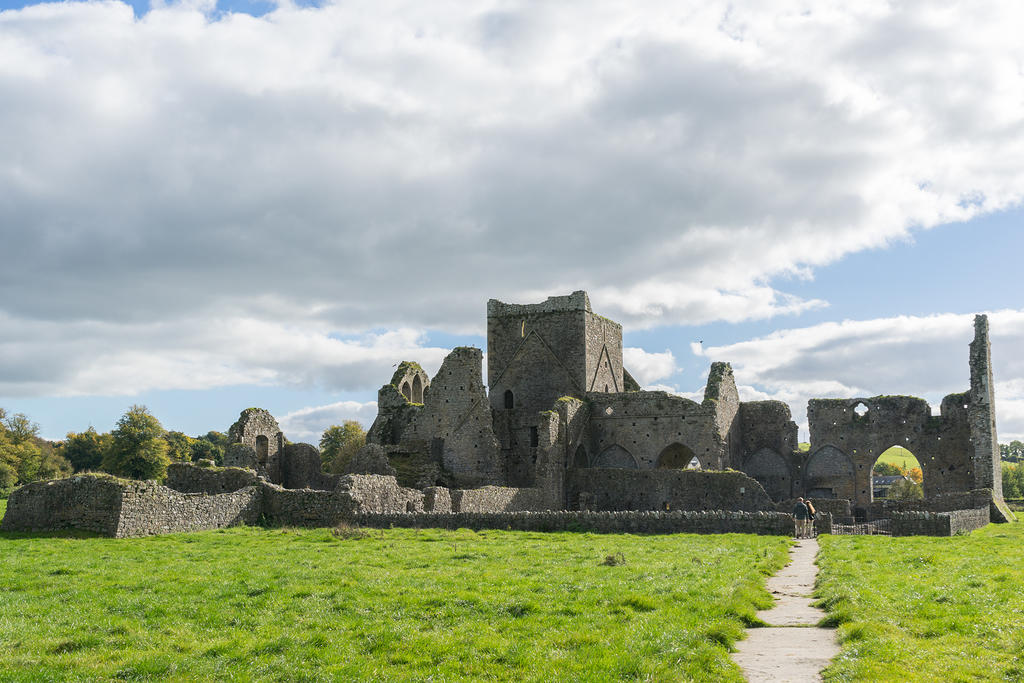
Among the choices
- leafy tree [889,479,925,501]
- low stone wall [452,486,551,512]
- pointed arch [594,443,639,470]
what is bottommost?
leafy tree [889,479,925,501]

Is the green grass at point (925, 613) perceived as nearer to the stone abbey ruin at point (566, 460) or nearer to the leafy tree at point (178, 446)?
the stone abbey ruin at point (566, 460)

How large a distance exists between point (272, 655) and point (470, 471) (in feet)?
104

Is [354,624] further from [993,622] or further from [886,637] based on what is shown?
[993,622]

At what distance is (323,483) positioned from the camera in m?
36.1

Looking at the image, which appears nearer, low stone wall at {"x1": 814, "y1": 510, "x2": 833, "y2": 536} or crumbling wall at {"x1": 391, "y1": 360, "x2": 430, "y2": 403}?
low stone wall at {"x1": 814, "y1": 510, "x2": 833, "y2": 536}

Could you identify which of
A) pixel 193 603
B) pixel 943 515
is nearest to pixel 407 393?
pixel 943 515

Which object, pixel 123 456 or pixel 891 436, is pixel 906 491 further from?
pixel 123 456

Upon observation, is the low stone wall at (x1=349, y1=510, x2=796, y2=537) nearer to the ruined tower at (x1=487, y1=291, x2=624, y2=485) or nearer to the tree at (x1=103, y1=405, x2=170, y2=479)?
the ruined tower at (x1=487, y1=291, x2=624, y2=485)

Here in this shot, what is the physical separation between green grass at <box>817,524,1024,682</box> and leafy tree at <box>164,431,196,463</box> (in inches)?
2035

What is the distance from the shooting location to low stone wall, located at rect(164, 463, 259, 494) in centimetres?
3096

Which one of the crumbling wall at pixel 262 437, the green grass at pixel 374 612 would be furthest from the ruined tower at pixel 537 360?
the green grass at pixel 374 612

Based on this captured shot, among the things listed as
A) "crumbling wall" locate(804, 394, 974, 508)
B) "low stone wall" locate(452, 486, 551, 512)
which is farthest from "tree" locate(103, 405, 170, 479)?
"crumbling wall" locate(804, 394, 974, 508)

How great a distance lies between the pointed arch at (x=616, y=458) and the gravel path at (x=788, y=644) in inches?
1250

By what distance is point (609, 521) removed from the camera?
27.4 meters
